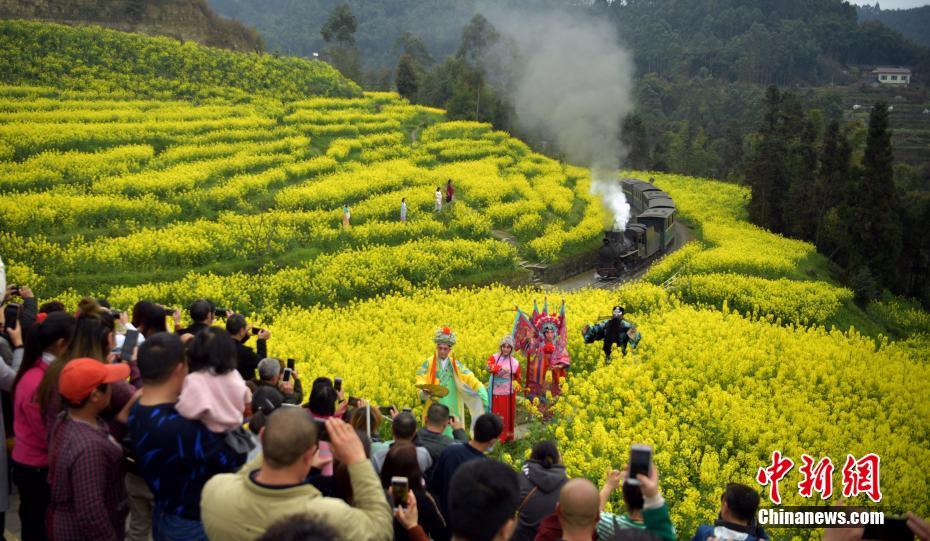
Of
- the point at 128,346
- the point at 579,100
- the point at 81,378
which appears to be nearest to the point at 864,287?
the point at 128,346

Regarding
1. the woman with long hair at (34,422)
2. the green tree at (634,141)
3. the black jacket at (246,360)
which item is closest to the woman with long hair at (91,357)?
the woman with long hair at (34,422)

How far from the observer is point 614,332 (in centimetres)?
1242

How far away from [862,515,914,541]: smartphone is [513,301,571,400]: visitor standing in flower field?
25.5 ft

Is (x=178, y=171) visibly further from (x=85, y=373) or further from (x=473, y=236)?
(x=85, y=373)

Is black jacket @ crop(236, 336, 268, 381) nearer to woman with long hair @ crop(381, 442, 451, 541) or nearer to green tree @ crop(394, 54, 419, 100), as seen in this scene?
woman with long hair @ crop(381, 442, 451, 541)

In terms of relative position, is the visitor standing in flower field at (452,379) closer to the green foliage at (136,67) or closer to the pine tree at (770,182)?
the pine tree at (770,182)

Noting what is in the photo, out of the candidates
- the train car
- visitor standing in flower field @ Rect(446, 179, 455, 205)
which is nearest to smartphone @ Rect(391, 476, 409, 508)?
visitor standing in flower field @ Rect(446, 179, 455, 205)

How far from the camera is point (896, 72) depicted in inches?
4129

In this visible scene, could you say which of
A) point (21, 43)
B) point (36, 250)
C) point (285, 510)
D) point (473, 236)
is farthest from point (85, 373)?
point (21, 43)

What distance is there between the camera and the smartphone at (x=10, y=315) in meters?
6.12

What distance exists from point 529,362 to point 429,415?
6401mm

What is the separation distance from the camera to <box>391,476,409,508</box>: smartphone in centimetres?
384

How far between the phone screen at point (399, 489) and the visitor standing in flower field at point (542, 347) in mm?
7719

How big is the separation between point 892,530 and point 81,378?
4.90 metres
